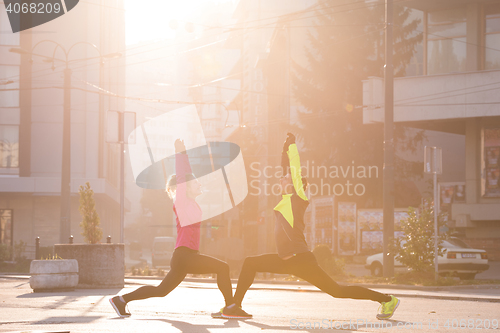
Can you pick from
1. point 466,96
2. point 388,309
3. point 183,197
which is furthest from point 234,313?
point 466,96

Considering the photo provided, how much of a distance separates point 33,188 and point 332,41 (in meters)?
21.2

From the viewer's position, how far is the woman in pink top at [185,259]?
8.01 m

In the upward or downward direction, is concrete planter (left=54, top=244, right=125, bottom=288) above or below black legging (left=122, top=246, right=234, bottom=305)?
below

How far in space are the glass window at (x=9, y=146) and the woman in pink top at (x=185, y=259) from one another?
38.8 meters

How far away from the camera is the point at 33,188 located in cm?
4259

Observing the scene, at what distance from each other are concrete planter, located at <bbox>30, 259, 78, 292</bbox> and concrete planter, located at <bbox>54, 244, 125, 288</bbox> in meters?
0.91

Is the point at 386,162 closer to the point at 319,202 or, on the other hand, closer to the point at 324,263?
the point at 324,263

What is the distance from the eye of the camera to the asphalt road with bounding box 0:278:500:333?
25.8 feet

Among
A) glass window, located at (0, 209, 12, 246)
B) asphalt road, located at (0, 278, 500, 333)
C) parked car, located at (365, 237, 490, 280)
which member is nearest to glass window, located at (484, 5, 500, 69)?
parked car, located at (365, 237, 490, 280)

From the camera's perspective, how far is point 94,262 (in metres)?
15.7

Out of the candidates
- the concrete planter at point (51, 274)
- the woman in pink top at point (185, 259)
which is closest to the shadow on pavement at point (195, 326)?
the woman in pink top at point (185, 259)

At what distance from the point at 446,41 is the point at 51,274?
2579 centimetres

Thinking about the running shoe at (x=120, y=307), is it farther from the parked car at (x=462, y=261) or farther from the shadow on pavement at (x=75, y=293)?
the parked car at (x=462, y=261)

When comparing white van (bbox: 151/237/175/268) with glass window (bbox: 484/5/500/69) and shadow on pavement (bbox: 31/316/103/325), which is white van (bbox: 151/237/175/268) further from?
shadow on pavement (bbox: 31/316/103/325)
